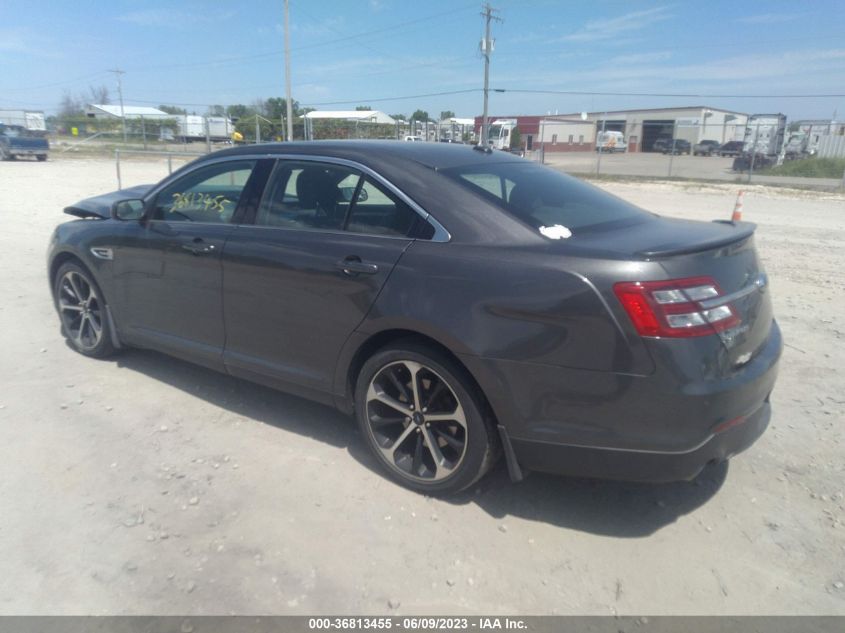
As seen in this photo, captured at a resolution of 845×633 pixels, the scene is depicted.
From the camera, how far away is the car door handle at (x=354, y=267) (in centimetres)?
316

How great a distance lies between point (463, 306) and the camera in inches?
112

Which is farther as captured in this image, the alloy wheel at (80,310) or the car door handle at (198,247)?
the alloy wheel at (80,310)

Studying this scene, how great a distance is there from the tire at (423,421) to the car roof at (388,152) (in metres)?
1.03

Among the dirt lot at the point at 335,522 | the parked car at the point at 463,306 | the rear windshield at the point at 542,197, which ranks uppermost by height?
the rear windshield at the point at 542,197

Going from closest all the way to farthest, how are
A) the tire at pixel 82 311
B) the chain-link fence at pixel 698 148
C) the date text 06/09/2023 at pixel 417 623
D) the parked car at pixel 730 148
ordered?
the date text 06/09/2023 at pixel 417 623, the tire at pixel 82 311, the chain-link fence at pixel 698 148, the parked car at pixel 730 148

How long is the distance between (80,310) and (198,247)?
1.66 m

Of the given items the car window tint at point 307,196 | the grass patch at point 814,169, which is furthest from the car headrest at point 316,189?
the grass patch at point 814,169

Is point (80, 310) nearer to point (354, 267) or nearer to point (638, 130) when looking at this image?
point (354, 267)

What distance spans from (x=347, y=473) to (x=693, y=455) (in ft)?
5.76

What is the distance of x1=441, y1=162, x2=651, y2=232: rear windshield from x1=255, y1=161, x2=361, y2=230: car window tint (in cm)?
60

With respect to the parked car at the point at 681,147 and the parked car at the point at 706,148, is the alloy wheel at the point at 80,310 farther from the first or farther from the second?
the parked car at the point at 706,148

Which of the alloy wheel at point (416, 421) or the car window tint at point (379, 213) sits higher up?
the car window tint at point (379, 213)

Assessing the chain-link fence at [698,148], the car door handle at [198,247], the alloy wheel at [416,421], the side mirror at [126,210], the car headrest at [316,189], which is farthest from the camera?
the chain-link fence at [698,148]

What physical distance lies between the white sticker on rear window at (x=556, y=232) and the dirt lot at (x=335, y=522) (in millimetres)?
1337
